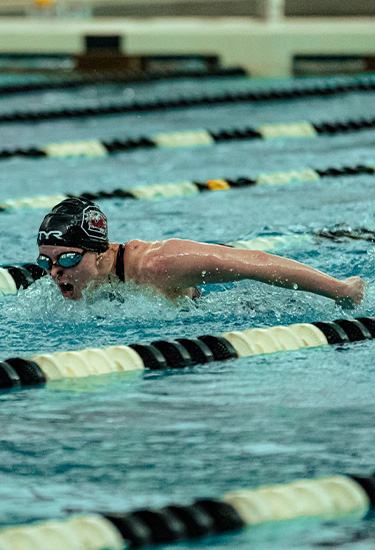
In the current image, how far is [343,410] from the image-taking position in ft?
8.11

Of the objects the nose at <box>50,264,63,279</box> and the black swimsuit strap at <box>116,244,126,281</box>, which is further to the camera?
the black swimsuit strap at <box>116,244,126,281</box>

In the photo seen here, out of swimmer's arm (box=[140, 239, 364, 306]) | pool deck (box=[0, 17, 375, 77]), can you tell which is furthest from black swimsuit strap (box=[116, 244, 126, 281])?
pool deck (box=[0, 17, 375, 77])

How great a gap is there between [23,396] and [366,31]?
7829 mm

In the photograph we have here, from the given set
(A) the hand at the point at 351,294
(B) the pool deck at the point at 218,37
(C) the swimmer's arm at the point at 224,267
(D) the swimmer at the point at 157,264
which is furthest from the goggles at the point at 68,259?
(B) the pool deck at the point at 218,37

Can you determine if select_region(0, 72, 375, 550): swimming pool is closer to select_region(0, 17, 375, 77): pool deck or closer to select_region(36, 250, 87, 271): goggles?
select_region(36, 250, 87, 271): goggles

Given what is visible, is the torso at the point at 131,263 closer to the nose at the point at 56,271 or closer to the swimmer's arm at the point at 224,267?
the swimmer's arm at the point at 224,267

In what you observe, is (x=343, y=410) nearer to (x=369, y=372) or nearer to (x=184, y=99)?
Answer: (x=369, y=372)

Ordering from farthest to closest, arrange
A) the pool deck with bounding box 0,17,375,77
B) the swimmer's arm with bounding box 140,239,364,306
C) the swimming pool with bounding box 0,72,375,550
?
the pool deck with bounding box 0,17,375,77 → the swimmer's arm with bounding box 140,239,364,306 → the swimming pool with bounding box 0,72,375,550

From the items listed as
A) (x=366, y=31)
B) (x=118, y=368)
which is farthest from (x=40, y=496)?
(x=366, y=31)

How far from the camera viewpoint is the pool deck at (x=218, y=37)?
32.0 ft

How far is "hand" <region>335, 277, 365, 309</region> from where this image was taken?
10.4 ft

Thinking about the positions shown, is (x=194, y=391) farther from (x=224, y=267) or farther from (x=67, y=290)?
(x=67, y=290)

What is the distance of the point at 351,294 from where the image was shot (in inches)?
125

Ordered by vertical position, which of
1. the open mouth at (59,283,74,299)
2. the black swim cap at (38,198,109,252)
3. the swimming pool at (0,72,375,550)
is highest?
the black swim cap at (38,198,109,252)
